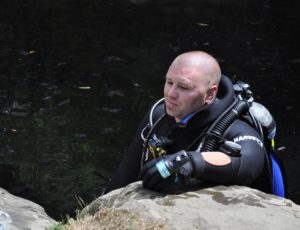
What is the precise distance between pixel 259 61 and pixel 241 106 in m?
5.90

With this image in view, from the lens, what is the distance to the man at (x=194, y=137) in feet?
10.2

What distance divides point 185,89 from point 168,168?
536mm

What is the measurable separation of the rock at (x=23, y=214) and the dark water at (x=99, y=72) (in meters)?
0.97

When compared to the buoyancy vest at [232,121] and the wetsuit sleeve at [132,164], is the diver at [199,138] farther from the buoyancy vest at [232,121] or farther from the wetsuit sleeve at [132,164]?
the wetsuit sleeve at [132,164]

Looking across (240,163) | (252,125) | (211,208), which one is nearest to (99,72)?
(252,125)

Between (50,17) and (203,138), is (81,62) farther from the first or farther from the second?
(203,138)

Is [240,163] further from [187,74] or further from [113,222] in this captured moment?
[113,222]

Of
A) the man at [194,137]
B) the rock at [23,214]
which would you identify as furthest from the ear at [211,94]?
the rock at [23,214]

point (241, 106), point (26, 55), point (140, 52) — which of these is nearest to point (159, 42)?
point (140, 52)

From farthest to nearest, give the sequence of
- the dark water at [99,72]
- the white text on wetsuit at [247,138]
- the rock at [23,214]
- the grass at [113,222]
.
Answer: the dark water at [99,72], the rock at [23,214], the white text on wetsuit at [247,138], the grass at [113,222]

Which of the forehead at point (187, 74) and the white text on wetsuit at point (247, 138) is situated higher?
the forehead at point (187, 74)

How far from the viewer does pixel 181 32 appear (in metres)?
10.3

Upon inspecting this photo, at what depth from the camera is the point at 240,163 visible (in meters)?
3.23

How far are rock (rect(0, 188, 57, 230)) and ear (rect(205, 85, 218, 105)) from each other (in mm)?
1267
